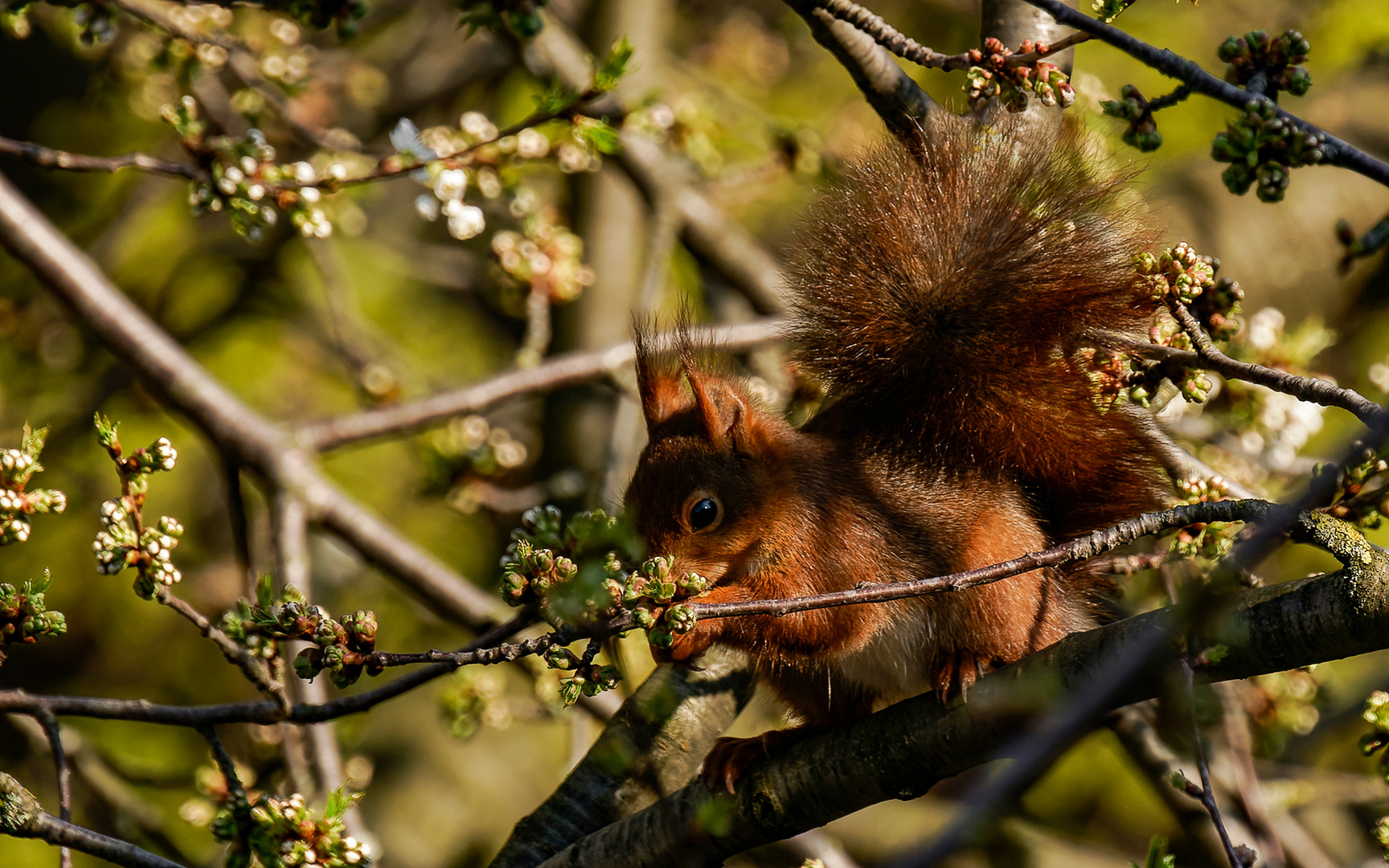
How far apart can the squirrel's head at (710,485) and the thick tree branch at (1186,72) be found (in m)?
0.97

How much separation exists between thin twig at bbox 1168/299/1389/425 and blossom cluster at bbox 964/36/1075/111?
28cm

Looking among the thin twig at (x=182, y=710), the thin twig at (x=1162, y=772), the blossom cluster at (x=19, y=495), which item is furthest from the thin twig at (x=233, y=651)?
the thin twig at (x=1162, y=772)

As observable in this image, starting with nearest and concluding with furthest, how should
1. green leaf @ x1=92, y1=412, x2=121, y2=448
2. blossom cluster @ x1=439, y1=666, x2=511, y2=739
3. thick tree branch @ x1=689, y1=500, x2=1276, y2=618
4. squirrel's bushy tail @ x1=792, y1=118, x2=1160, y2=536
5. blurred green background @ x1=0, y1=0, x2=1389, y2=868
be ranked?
thick tree branch @ x1=689, y1=500, x2=1276, y2=618
green leaf @ x1=92, y1=412, x2=121, y2=448
squirrel's bushy tail @ x1=792, y1=118, x2=1160, y2=536
blossom cluster @ x1=439, y1=666, x2=511, y2=739
blurred green background @ x1=0, y1=0, x2=1389, y2=868

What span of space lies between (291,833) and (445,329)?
149 inches

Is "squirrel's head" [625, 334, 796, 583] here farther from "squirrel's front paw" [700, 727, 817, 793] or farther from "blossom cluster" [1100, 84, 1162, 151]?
"blossom cluster" [1100, 84, 1162, 151]

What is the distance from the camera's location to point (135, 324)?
256 centimetres

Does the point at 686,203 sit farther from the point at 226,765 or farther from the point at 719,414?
the point at 226,765

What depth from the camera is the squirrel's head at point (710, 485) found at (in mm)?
1919

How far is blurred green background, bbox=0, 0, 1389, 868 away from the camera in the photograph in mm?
3137

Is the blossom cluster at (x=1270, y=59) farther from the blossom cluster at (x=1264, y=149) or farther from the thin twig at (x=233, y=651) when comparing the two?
the thin twig at (x=233, y=651)

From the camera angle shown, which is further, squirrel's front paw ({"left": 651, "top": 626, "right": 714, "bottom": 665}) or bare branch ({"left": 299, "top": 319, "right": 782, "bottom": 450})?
bare branch ({"left": 299, "top": 319, "right": 782, "bottom": 450})

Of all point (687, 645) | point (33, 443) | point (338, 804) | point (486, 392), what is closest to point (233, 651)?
point (338, 804)

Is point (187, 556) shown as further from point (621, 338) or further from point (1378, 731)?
point (1378, 731)

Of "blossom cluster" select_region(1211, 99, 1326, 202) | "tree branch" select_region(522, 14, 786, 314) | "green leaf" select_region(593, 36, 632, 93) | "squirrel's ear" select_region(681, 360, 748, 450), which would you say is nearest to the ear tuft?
"squirrel's ear" select_region(681, 360, 748, 450)
